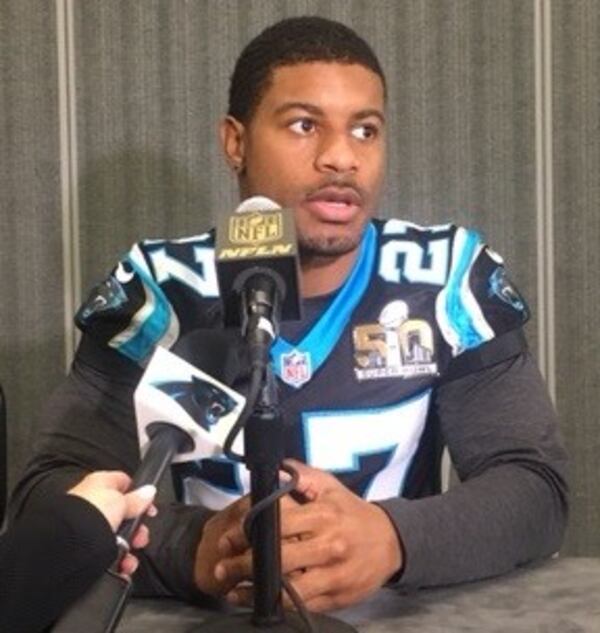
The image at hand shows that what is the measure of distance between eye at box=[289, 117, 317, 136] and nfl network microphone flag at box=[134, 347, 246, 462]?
1.91ft

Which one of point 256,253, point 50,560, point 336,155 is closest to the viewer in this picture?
point 50,560

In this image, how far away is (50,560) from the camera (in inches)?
26.4

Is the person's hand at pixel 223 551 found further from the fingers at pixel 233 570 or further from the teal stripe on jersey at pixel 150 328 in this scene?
the teal stripe on jersey at pixel 150 328

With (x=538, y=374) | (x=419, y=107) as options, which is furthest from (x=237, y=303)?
(x=419, y=107)

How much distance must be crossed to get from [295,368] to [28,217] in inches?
34.6

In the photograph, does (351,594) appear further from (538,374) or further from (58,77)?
(58,77)

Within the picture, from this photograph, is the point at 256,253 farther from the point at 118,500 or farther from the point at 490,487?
the point at 490,487

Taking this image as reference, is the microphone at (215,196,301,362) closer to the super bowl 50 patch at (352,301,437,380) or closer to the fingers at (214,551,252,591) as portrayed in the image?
the fingers at (214,551,252,591)

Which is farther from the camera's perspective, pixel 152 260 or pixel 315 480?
pixel 152 260

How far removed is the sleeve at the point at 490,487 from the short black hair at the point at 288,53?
0.39 m

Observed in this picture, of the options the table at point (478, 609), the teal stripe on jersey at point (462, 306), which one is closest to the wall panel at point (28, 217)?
the teal stripe on jersey at point (462, 306)

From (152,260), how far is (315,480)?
16.8 inches

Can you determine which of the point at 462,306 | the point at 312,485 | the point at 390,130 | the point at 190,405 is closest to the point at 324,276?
the point at 462,306

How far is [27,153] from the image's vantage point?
1.95 m
